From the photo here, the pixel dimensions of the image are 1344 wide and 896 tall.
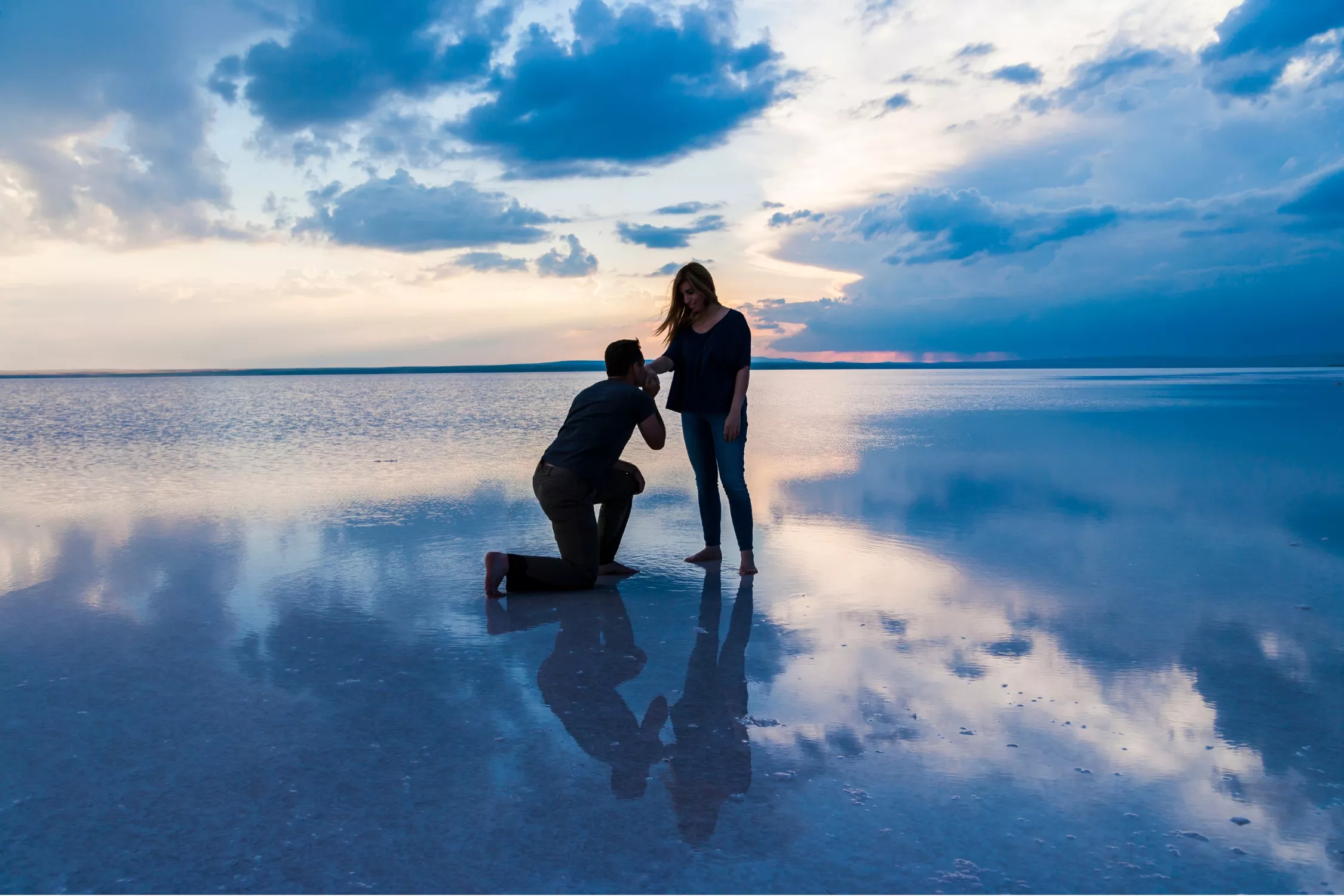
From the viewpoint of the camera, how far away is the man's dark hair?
4.98 metres

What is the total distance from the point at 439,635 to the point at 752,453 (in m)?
8.43

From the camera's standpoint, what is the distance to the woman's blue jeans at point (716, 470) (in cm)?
519

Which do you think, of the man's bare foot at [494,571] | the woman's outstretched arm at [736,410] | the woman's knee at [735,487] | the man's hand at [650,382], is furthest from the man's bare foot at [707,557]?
the man's bare foot at [494,571]

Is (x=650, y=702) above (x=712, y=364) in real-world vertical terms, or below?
below

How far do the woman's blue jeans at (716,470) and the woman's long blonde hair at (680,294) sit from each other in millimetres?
556

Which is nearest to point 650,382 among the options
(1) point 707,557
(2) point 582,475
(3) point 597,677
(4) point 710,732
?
(2) point 582,475

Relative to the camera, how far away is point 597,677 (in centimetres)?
336

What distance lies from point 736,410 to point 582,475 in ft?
3.43

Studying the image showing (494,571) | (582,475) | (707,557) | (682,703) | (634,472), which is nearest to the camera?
(682,703)

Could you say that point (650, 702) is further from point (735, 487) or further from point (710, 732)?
point (735, 487)

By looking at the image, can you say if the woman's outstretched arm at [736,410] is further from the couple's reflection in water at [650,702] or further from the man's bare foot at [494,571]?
the man's bare foot at [494,571]

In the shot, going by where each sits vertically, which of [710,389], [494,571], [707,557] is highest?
[710,389]

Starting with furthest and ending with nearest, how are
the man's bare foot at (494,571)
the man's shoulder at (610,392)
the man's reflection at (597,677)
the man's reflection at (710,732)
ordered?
the man's shoulder at (610,392), the man's bare foot at (494,571), the man's reflection at (597,677), the man's reflection at (710,732)

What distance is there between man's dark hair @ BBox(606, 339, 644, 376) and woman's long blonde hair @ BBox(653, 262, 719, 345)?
17.6 inches
